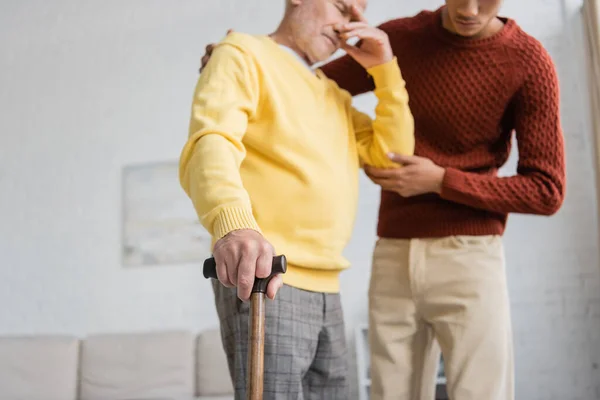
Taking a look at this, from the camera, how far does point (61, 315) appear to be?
446 cm

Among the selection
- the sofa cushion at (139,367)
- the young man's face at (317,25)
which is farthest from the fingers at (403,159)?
the sofa cushion at (139,367)

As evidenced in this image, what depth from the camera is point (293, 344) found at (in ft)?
3.70

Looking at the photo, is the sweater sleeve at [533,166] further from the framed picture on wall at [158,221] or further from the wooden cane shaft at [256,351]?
the framed picture on wall at [158,221]

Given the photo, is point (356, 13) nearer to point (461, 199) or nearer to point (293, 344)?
point (461, 199)

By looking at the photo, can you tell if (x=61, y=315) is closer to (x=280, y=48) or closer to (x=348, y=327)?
(x=348, y=327)

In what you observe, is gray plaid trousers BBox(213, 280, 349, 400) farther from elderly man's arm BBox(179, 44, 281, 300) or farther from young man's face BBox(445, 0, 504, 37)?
young man's face BBox(445, 0, 504, 37)

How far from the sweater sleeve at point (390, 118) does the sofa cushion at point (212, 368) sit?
2627 millimetres

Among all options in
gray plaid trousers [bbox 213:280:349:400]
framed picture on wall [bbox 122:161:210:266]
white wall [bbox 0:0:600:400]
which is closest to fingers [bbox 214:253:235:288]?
gray plaid trousers [bbox 213:280:349:400]

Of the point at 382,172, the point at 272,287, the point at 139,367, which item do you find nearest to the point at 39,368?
the point at 139,367

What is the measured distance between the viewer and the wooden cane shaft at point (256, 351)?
0.82 m

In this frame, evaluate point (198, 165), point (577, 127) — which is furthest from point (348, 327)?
point (198, 165)

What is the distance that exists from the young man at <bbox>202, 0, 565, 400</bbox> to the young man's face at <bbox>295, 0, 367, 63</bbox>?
0.67 ft

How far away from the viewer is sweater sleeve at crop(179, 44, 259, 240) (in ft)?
2.99

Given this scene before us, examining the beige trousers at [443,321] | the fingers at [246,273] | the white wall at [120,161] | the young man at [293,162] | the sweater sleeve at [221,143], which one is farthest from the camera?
the white wall at [120,161]
